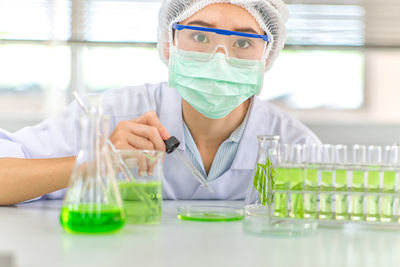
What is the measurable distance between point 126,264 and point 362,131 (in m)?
3.00

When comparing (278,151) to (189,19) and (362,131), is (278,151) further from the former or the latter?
(362,131)

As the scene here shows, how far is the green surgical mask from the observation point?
1.68 m

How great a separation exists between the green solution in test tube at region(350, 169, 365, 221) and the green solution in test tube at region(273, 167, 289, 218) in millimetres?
144

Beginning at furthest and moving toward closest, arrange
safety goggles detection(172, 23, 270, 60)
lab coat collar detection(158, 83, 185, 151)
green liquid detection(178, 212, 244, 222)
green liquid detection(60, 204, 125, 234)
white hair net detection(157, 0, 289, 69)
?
1. lab coat collar detection(158, 83, 185, 151)
2. white hair net detection(157, 0, 289, 69)
3. safety goggles detection(172, 23, 270, 60)
4. green liquid detection(178, 212, 244, 222)
5. green liquid detection(60, 204, 125, 234)

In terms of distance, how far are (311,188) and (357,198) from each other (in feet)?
0.33

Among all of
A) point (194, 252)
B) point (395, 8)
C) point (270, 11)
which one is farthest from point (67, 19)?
point (194, 252)

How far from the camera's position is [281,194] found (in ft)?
3.58

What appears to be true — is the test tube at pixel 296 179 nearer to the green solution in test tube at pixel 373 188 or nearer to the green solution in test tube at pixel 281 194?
the green solution in test tube at pixel 281 194

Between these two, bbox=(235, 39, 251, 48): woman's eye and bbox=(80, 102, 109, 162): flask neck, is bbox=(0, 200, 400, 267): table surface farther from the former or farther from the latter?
bbox=(235, 39, 251, 48): woman's eye

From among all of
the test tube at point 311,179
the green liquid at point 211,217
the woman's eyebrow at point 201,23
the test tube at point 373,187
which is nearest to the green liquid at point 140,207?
the green liquid at point 211,217

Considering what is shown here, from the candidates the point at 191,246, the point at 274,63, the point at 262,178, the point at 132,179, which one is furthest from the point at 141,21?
the point at 191,246

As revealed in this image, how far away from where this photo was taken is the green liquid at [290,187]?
1.08 metres

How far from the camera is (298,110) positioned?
3.56 m

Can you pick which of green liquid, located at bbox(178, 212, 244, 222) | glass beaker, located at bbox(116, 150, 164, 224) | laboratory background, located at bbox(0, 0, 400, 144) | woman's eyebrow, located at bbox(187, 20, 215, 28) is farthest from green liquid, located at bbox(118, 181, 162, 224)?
laboratory background, located at bbox(0, 0, 400, 144)
